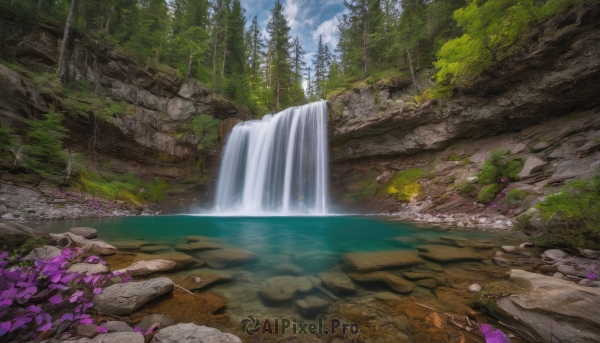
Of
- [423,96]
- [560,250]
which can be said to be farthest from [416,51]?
[560,250]

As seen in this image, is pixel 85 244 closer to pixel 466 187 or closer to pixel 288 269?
pixel 288 269

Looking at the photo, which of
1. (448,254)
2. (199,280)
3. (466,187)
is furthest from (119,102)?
(466,187)

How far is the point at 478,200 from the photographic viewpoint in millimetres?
10188

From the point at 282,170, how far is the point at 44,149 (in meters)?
13.8

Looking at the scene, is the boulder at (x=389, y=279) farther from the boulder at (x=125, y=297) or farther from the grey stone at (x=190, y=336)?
the boulder at (x=125, y=297)

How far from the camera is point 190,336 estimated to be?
5.99ft

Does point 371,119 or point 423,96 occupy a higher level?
point 423,96

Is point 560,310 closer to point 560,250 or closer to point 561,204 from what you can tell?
point 560,250

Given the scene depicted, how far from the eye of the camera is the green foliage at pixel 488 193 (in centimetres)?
981

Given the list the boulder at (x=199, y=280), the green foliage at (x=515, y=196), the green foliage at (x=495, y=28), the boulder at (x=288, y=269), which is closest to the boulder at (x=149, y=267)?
the boulder at (x=199, y=280)

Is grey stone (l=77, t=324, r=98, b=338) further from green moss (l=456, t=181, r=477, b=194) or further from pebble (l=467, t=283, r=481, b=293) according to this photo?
green moss (l=456, t=181, r=477, b=194)

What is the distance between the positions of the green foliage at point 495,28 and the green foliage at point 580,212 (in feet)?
28.5

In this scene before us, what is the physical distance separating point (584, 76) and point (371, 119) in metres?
9.57

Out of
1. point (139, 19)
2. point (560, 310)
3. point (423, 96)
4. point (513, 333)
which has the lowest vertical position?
point (513, 333)
